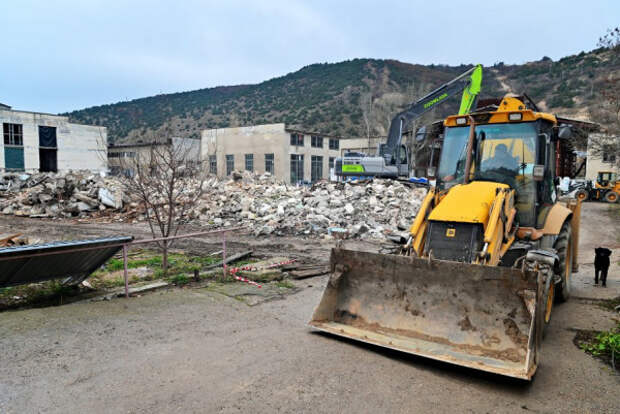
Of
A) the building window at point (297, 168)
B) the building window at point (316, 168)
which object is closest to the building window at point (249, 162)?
the building window at point (297, 168)

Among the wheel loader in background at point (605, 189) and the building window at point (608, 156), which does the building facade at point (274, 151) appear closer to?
the wheel loader in background at point (605, 189)

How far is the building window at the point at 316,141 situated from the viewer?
54453mm

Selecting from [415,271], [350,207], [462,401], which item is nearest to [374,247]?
[350,207]

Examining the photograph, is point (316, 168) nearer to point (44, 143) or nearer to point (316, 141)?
point (316, 141)

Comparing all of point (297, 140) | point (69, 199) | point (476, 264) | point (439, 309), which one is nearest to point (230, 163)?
point (297, 140)

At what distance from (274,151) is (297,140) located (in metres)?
3.36

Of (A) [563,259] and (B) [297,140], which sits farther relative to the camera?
(B) [297,140]

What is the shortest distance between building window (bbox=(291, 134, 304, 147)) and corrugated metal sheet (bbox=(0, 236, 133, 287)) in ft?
146

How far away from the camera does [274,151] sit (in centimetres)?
5053

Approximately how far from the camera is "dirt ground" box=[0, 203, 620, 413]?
13.0ft

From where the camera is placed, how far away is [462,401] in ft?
13.2

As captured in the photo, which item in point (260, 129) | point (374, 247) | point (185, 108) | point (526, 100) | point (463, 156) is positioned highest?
point (185, 108)

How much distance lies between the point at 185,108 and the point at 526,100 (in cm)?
11491

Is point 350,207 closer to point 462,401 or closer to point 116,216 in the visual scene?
point 116,216
